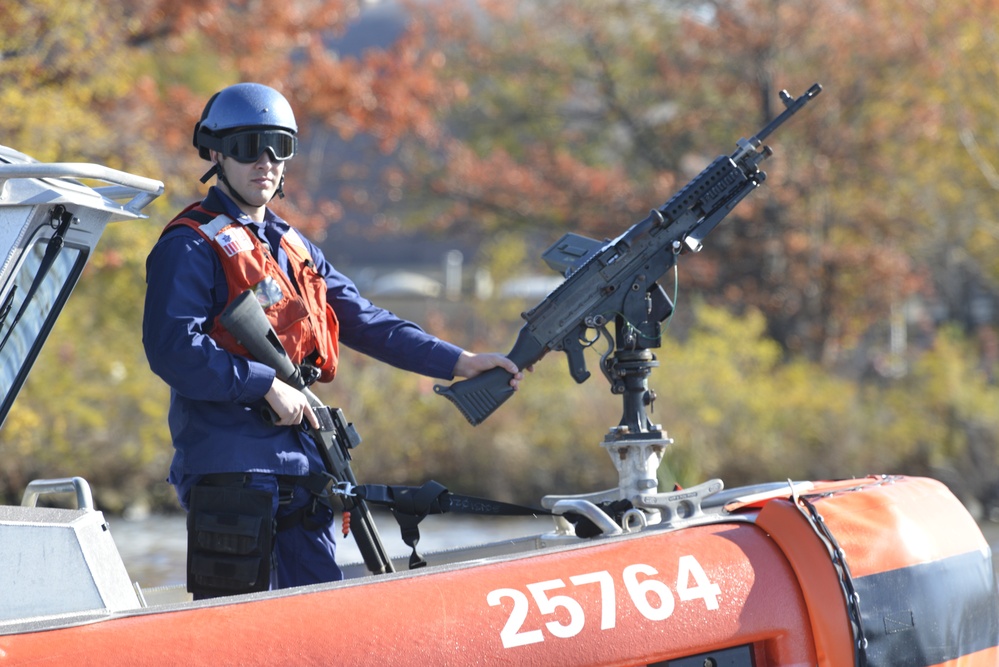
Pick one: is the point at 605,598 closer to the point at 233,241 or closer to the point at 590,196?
the point at 233,241

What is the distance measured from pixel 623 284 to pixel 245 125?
1281mm

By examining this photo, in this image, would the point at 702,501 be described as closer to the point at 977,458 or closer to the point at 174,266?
the point at 174,266

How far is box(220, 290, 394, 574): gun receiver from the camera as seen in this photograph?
12.0 feet

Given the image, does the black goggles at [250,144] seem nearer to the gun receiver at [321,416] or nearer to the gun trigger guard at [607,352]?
the gun receiver at [321,416]

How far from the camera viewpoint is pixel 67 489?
369cm

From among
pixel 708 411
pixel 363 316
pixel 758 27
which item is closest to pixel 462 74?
pixel 758 27

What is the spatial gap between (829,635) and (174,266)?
209 cm

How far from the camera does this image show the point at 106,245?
12.1 meters

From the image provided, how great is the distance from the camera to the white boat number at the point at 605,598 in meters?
3.38

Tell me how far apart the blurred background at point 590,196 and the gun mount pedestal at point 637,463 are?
562 centimetres

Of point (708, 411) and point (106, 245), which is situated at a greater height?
point (106, 245)

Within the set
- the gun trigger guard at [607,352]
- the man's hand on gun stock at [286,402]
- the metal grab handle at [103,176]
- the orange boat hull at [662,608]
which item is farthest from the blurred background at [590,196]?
the metal grab handle at [103,176]

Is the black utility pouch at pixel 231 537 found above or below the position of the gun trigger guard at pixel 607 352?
below

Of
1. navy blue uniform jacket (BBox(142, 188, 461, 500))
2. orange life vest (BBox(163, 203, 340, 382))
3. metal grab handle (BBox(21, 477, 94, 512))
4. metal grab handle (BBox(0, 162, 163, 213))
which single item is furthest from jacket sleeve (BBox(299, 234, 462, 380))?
metal grab handle (BBox(21, 477, 94, 512))
